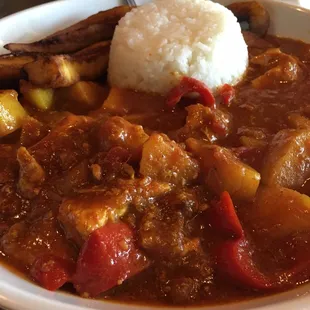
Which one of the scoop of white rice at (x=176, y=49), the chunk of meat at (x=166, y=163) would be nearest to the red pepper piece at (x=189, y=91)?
the scoop of white rice at (x=176, y=49)

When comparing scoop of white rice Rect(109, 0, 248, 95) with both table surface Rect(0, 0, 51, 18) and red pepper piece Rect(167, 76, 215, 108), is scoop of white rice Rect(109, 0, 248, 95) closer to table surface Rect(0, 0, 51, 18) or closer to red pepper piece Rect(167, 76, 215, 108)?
red pepper piece Rect(167, 76, 215, 108)

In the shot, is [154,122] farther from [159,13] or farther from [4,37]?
[4,37]

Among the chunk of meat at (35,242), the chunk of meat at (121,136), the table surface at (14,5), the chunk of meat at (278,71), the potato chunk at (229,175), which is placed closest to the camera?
the chunk of meat at (35,242)

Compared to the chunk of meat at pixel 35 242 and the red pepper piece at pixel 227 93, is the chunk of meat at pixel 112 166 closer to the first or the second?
the chunk of meat at pixel 35 242

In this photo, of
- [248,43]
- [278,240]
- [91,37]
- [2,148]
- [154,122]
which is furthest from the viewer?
[248,43]

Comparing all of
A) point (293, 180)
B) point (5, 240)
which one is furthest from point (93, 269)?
point (293, 180)
